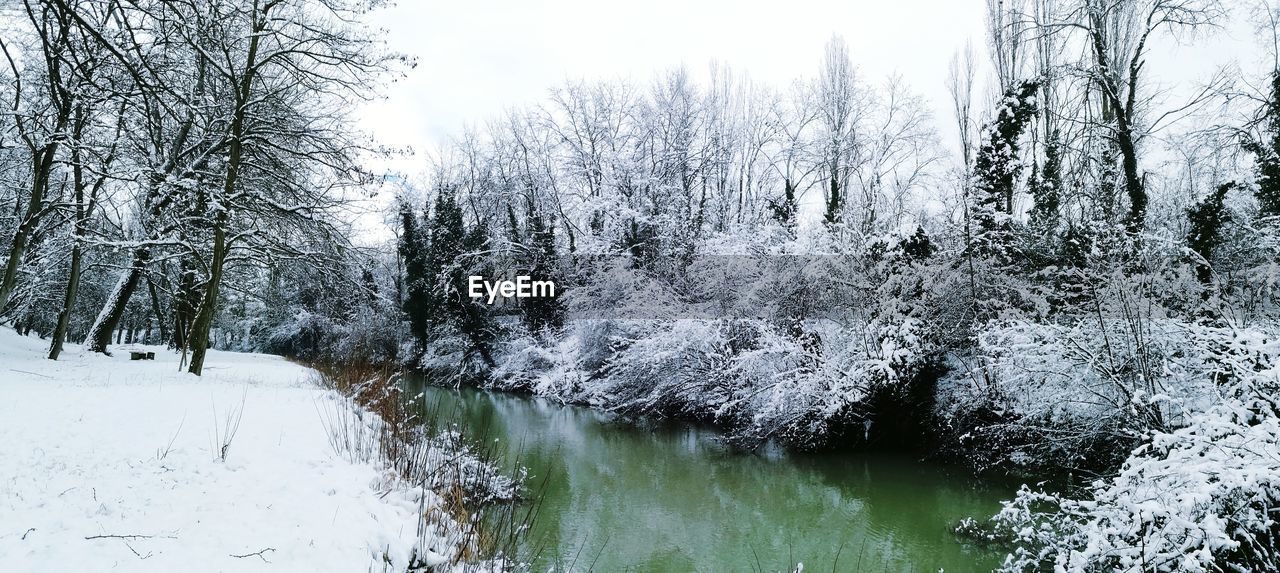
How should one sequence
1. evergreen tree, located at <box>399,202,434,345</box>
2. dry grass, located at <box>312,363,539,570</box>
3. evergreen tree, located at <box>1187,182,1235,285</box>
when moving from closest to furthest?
dry grass, located at <box>312,363,539,570</box>, evergreen tree, located at <box>1187,182,1235,285</box>, evergreen tree, located at <box>399,202,434,345</box>

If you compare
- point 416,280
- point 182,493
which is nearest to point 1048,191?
point 182,493

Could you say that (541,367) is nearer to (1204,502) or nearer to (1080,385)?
(1080,385)

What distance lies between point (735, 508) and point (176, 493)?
6.23 metres

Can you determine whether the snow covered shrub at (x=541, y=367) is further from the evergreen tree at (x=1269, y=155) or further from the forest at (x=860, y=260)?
the evergreen tree at (x=1269, y=155)

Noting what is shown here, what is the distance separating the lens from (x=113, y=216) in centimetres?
1794

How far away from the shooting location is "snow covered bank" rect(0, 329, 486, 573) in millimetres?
3471

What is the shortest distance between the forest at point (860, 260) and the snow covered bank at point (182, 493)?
9.14 feet

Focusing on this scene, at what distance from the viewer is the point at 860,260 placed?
11297 mm

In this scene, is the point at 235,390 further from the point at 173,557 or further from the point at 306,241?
the point at 173,557

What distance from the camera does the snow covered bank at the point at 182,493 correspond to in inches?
137

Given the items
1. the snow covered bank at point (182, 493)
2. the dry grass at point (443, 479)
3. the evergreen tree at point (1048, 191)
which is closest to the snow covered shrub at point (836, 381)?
the evergreen tree at point (1048, 191)

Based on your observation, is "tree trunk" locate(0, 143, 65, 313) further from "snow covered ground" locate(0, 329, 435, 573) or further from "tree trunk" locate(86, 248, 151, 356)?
"tree trunk" locate(86, 248, 151, 356)

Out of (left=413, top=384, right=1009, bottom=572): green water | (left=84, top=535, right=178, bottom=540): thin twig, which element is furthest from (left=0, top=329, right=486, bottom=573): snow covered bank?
(left=413, top=384, right=1009, bottom=572): green water

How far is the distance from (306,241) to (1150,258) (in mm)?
14076
